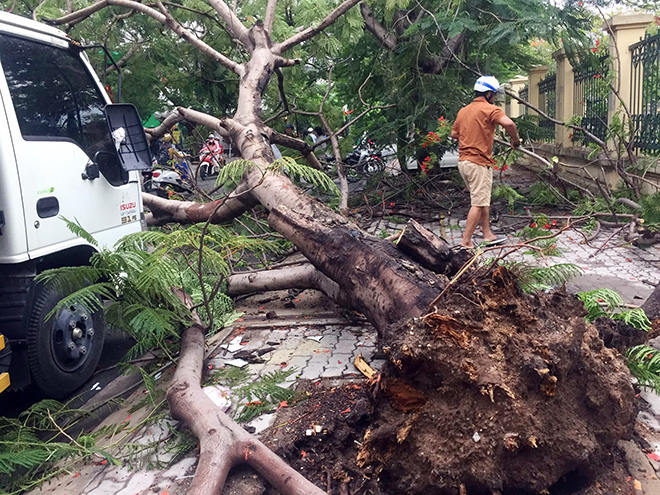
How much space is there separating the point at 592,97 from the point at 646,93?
1.99 m

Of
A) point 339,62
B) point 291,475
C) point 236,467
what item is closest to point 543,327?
point 291,475

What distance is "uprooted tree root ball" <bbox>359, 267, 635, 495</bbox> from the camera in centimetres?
224

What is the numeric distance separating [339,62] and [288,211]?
692cm

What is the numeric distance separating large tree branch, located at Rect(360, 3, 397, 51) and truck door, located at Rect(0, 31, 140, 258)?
6.35 m

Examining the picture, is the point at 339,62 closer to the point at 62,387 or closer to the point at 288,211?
the point at 288,211

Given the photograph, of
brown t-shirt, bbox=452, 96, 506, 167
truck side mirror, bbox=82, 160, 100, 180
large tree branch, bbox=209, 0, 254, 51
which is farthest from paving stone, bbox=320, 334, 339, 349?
large tree branch, bbox=209, 0, 254, 51

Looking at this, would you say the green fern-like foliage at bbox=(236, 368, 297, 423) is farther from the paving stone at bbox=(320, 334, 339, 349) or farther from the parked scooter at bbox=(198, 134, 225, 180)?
the parked scooter at bbox=(198, 134, 225, 180)

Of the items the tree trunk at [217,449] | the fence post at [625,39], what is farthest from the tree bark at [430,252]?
the fence post at [625,39]

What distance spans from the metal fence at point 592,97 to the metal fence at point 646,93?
414 millimetres

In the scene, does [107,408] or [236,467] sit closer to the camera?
[236,467]

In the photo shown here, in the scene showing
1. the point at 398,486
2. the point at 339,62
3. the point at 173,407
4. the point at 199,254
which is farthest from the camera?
the point at 339,62

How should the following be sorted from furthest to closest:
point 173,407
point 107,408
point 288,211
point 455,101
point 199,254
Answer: point 455,101
point 288,211
point 107,408
point 199,254
point 173,407

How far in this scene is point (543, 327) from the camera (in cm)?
256

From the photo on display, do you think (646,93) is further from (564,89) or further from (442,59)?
(564,89)
